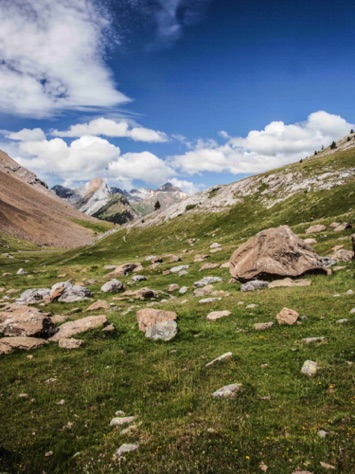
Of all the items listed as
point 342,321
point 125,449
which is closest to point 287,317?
point 342,321

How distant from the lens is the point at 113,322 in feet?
80.5

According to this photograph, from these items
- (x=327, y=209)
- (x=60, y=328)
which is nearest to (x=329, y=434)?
(x=60, y=328)

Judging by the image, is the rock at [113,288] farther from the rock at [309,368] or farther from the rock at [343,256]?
the rock at [309,368]

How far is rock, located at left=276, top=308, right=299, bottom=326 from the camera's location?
1941cm

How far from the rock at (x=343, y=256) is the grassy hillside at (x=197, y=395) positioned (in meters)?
5.80

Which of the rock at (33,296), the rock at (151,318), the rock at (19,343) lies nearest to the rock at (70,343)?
the rock at (19,343)

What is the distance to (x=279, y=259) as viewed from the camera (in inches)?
1246

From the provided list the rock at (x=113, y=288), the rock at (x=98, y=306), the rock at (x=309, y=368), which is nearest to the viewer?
the rock at (x=309, y=368)

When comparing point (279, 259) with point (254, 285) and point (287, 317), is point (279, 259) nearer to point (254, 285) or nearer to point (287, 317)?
point (254, 285)

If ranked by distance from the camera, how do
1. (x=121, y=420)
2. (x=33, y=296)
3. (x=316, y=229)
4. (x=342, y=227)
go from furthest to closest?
(x=316, y=229)
(x=342, y=227)
(x=33, y=296)
(x=121, y=420)

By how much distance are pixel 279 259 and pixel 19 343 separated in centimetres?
2436

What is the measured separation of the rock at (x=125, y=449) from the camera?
9672 millimetres

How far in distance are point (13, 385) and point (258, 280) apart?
22861 millimetres

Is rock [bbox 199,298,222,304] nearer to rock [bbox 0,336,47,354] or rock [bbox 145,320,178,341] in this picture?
rock [bbox 145,320,178,341]
